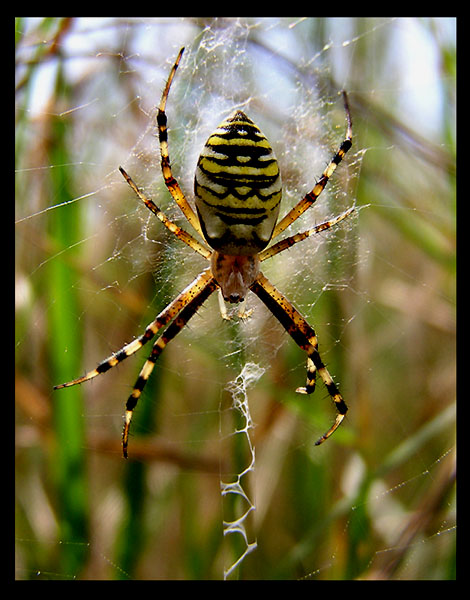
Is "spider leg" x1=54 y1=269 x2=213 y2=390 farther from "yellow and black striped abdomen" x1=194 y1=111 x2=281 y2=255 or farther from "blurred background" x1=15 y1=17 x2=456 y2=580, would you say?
"yellow and black striped abdomen" x1=194 y1=111 x2=281 y2=255

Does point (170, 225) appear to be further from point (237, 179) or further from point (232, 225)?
point (237, 179)

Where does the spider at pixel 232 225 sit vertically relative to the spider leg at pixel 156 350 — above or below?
above

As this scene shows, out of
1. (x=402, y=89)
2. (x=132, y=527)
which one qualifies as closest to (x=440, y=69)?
(x=402, y=89)

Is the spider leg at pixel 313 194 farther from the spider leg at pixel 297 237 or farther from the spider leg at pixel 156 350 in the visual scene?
the spider leg at pixel 156 350

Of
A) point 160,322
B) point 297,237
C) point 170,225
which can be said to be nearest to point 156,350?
point 160,322

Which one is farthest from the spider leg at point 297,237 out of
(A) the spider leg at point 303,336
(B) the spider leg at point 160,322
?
(B) the spider leg at point 160,322

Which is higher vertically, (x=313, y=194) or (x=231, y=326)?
(x=313, y=194)
